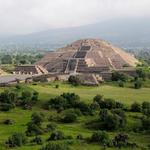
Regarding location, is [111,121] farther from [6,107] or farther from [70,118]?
[6,107]

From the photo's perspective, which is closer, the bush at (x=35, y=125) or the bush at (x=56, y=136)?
the bush at (x=56, y=136)

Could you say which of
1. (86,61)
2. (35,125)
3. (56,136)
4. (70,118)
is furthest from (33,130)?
(86,61)

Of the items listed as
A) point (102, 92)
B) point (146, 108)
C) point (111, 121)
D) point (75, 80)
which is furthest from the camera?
point (75, 80)

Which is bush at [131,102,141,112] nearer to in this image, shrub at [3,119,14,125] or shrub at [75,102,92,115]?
shrub at [75,102,92,115]

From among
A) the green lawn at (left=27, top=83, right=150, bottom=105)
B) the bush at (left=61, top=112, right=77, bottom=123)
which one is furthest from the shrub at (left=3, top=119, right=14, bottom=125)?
the green lawn at (left=27, top=83, right=150, bottom=105)

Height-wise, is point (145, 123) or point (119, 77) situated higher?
point (119, 77)

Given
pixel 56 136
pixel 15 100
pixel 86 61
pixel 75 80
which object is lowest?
pixel 56 136

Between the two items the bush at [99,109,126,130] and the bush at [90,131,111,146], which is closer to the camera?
the bush at [90,131,111,146]

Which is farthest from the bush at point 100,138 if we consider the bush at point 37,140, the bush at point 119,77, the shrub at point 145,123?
the bush at point 119,77

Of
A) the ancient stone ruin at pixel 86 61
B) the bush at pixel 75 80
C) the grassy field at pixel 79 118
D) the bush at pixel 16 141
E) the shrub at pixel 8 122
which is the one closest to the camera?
the bush at pixel 16 141

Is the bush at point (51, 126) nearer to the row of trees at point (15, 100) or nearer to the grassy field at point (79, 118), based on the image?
the grassy field at point (79, 118)
